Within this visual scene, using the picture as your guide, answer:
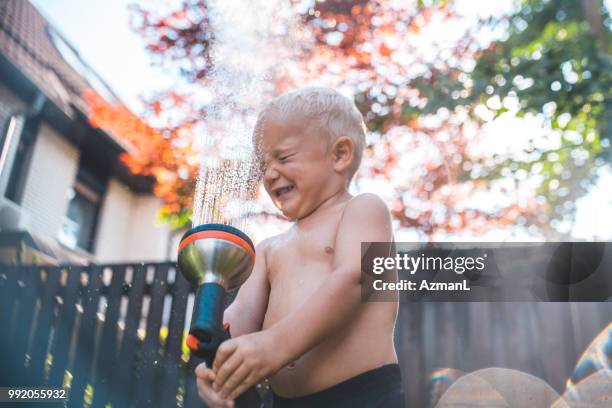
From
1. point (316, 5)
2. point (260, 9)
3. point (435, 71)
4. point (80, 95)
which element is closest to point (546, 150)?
point (435, 71)

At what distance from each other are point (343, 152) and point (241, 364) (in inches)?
18.7

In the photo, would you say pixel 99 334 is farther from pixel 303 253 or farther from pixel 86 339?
pixel 303 253

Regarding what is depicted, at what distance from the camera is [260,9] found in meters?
2.46

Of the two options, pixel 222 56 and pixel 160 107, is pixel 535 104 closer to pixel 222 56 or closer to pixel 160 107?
pixel 222 56

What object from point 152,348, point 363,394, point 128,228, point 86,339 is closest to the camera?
point 363,394

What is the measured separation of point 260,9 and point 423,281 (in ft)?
4.91

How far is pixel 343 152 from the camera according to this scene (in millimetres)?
972

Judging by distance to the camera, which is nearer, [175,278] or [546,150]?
[175,278]

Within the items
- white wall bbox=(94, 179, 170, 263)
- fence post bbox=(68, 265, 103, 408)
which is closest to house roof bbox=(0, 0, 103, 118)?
white wall bbox=(94, 179, 170, 263)

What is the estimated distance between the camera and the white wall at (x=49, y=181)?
15.4ft

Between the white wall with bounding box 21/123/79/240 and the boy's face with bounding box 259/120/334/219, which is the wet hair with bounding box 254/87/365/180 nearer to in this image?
the boy's face with bounding box 259/120/334/219

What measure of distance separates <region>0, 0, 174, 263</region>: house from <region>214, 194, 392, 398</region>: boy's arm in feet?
8.63

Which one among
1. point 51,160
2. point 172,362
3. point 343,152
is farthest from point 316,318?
point 51,160

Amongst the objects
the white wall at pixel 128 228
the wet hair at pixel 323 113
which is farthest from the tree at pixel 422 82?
the white wall at pixel 128 228
